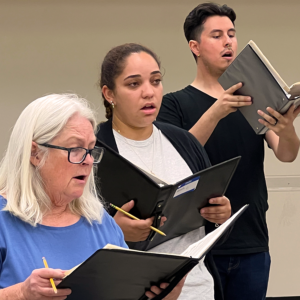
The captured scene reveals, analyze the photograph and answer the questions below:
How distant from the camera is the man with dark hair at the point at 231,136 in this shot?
2035mm

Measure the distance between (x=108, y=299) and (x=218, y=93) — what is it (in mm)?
1329

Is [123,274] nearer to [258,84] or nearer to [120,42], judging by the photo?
[258,84]

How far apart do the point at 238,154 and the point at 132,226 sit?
2.62ft

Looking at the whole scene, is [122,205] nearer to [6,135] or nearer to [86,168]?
[86,168]

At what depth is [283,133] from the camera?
2045 millimetres

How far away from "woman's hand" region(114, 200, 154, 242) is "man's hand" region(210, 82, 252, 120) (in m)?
0.64

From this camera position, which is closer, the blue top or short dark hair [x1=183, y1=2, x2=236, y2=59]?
the blue top

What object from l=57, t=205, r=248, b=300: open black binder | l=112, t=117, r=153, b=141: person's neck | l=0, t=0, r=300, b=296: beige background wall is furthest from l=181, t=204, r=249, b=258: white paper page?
l=0, t=0, r=300, b=296: beige background wall

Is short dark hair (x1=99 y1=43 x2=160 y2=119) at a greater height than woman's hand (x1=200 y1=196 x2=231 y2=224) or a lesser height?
greater

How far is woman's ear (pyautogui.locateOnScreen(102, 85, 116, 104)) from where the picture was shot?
1881mm

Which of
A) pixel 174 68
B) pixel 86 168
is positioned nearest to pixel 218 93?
pixel 86 168

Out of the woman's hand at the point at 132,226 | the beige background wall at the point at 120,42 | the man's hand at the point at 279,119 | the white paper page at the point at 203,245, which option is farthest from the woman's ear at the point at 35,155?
the beige background wall at the point at 120,42

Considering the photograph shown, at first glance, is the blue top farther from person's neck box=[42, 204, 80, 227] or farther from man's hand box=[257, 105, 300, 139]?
man's hand box=[257, 105, 300, 139]

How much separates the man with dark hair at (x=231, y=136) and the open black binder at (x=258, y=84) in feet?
0.11
